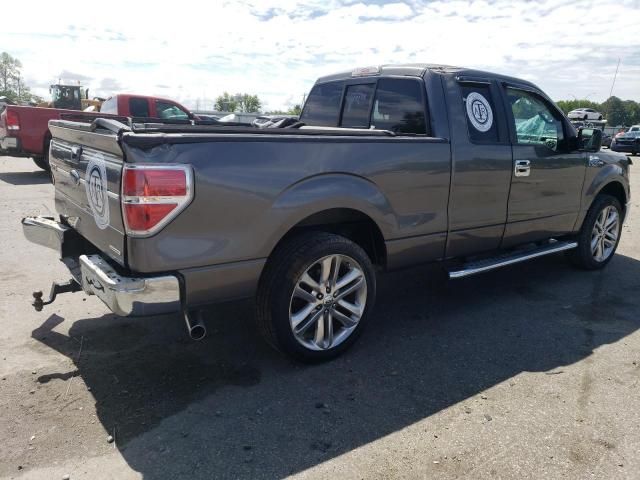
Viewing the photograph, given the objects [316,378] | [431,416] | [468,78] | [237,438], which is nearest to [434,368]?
[431,416]

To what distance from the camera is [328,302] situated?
3.39 metres

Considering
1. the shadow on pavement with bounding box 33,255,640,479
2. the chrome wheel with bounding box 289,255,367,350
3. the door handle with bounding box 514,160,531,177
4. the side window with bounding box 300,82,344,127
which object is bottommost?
the shadow on pavement with bounding box 33,255,640,479

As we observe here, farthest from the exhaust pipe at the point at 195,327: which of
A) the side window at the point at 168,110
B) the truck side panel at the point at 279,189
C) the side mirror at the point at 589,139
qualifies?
the side window at the point at 168,110

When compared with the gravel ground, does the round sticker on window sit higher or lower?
higher

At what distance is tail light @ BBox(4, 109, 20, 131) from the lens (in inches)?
421

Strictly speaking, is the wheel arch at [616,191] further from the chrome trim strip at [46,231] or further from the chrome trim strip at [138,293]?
the chrome trim strip at [46,231]

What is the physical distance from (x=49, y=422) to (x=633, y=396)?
334cm

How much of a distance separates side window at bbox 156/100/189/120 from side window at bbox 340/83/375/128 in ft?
31.2

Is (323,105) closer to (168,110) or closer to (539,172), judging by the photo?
(539,172)

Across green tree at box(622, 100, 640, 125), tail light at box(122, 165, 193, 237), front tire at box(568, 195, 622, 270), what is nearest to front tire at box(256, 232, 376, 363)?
tail light at box(122, 165, 193, 237)

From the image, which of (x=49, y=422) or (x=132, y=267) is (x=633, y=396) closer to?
(x=132, y=267)

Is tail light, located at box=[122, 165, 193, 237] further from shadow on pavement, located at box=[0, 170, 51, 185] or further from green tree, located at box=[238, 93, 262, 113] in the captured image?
green tree, located at box=[238, 93, 262, 113]

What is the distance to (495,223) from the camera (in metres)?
4.32

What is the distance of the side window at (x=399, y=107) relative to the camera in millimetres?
4051
